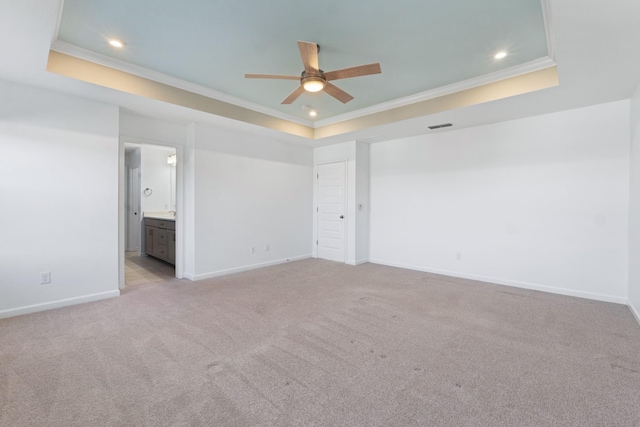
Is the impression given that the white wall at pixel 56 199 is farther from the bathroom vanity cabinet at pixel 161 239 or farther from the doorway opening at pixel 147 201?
the doorway opening at pixel 147 201

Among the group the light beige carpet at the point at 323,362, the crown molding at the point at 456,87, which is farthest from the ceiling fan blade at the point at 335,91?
the light beige carpet at the point at 323,362

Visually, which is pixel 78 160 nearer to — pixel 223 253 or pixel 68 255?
pixel 68 255

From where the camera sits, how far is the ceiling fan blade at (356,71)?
244cm

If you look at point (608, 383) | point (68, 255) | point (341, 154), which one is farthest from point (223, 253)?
point (608, 383)

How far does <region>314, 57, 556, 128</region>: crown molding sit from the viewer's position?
10.1 ft

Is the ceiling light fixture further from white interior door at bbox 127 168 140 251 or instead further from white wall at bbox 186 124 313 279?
white interior door at bbox 127 168 140 251

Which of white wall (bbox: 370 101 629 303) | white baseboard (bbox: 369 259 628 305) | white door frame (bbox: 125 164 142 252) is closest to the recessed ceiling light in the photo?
white wall (bbox: 370 101 629 303)

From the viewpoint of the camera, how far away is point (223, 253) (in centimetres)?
476

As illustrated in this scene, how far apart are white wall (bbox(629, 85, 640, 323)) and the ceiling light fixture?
10.9 feet

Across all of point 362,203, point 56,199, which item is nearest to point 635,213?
point 362,203

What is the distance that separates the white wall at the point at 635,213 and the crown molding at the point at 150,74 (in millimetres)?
4524

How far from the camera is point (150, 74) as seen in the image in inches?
131

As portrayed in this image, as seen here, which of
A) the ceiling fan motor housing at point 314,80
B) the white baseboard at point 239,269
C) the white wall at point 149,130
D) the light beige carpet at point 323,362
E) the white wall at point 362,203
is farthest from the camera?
the white wall at point 362,203

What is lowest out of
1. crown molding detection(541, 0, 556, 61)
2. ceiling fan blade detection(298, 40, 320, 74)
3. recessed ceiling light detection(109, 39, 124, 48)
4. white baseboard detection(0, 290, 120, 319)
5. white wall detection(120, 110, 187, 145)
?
white baseboard detection(0, 290, 120, 319)
